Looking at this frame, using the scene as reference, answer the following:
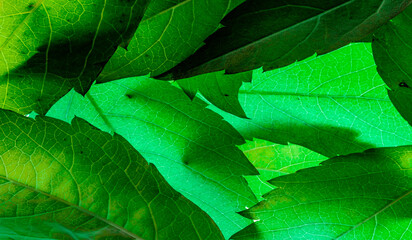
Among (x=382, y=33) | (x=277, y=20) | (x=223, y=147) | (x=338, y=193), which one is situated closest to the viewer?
(x=277, y=20)

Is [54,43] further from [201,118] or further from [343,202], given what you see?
[343,202]

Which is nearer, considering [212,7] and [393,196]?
[212,7]

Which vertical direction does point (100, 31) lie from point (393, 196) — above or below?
above

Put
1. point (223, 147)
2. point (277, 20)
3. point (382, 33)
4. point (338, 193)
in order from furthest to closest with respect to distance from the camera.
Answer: point (223, 147) < point (338, 193) < point (382, 33) < point (277, 20)

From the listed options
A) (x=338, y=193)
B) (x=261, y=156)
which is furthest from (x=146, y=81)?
(x=338, y=193)

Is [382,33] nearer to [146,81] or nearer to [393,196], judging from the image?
[393,196]

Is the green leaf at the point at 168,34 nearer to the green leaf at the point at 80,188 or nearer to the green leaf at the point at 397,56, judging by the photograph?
the green leaf at the point at 80,188

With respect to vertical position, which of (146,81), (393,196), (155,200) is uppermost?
(146,81)
